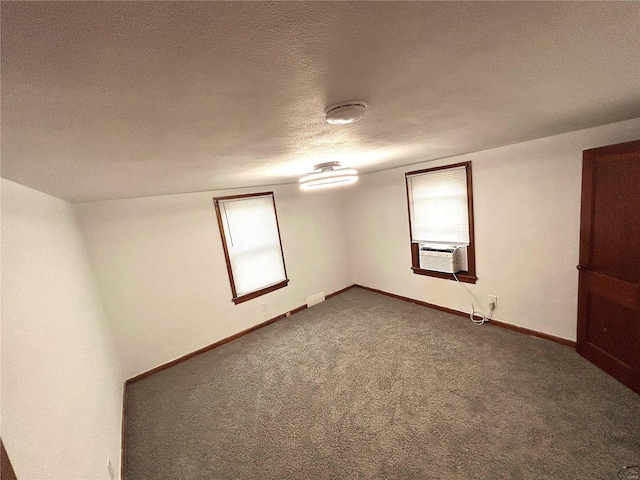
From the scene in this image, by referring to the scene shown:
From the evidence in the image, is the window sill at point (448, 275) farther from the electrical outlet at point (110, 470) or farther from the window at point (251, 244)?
the electrical outlet at point (110, 470)

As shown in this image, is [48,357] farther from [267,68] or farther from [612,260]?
[612,260]

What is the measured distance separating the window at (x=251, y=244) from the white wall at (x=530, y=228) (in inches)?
78.6

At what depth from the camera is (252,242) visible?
3.83m

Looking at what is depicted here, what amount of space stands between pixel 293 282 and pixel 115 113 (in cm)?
366

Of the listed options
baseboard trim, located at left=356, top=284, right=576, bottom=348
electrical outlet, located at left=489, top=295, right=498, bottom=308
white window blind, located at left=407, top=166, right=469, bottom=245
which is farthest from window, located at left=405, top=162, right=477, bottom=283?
baseboard trim, located at left=356, top=284, right=576, bottom=348

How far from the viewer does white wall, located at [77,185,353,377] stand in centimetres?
290

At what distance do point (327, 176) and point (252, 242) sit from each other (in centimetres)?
201

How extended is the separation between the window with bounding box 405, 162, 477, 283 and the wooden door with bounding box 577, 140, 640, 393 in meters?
1.03

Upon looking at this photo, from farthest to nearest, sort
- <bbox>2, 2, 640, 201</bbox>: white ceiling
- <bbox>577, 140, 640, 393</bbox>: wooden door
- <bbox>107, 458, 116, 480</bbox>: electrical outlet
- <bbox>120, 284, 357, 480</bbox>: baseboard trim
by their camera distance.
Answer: <bbox>120, 284, 357, 480</bbox>: baseboard trim
<bbox>577, 140, 640, 393</bbox>: wooden door
<bbox>107, 458, 116, 480</bbox>: electrical outlet
<bbox>2, 2, 640, 201</bbox>: white ceiling

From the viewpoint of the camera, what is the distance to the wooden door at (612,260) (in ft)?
6.40

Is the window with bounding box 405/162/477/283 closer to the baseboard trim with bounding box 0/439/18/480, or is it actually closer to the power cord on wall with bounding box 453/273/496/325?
the power cord on wall with bounding box 453/273/496/325

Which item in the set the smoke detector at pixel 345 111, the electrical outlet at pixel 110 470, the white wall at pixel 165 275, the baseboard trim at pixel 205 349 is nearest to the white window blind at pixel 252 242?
the white wall at pixel 165 275

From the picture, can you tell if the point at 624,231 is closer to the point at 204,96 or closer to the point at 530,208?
the point at 530,208

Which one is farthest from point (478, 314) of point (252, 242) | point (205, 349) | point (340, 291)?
point (205, 349)
